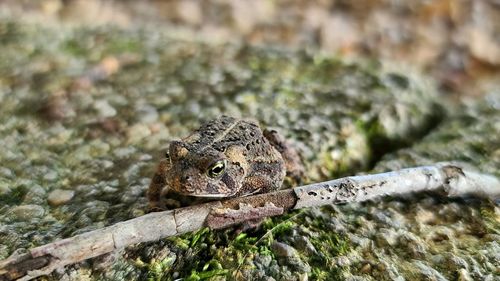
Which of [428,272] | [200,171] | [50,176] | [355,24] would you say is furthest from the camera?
[355,24]

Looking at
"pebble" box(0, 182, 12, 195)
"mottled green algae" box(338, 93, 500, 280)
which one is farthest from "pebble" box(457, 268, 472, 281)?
"pebble" box(0, 182, 12, 195)

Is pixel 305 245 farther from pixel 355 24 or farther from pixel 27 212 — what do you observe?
pixel 355 24

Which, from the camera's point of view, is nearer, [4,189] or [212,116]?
[4,189]

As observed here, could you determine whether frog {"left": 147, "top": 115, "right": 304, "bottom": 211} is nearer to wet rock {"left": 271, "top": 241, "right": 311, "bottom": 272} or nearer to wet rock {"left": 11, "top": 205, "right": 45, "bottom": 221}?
wet rock {"left": 271, "top": 241, "right": 311, "bottom": 272}

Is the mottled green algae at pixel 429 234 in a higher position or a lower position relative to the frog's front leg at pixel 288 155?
lower

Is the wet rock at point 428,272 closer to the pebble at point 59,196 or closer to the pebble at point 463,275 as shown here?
the pebble at point 463,275

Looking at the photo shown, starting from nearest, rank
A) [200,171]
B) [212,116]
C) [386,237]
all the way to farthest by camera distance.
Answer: [200,171]
[386,237]
[212,116]

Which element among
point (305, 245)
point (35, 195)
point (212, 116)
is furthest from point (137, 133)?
point (305, 245)

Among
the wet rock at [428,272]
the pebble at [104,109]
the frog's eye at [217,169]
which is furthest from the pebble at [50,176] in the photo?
the wet rock at [428,272]
